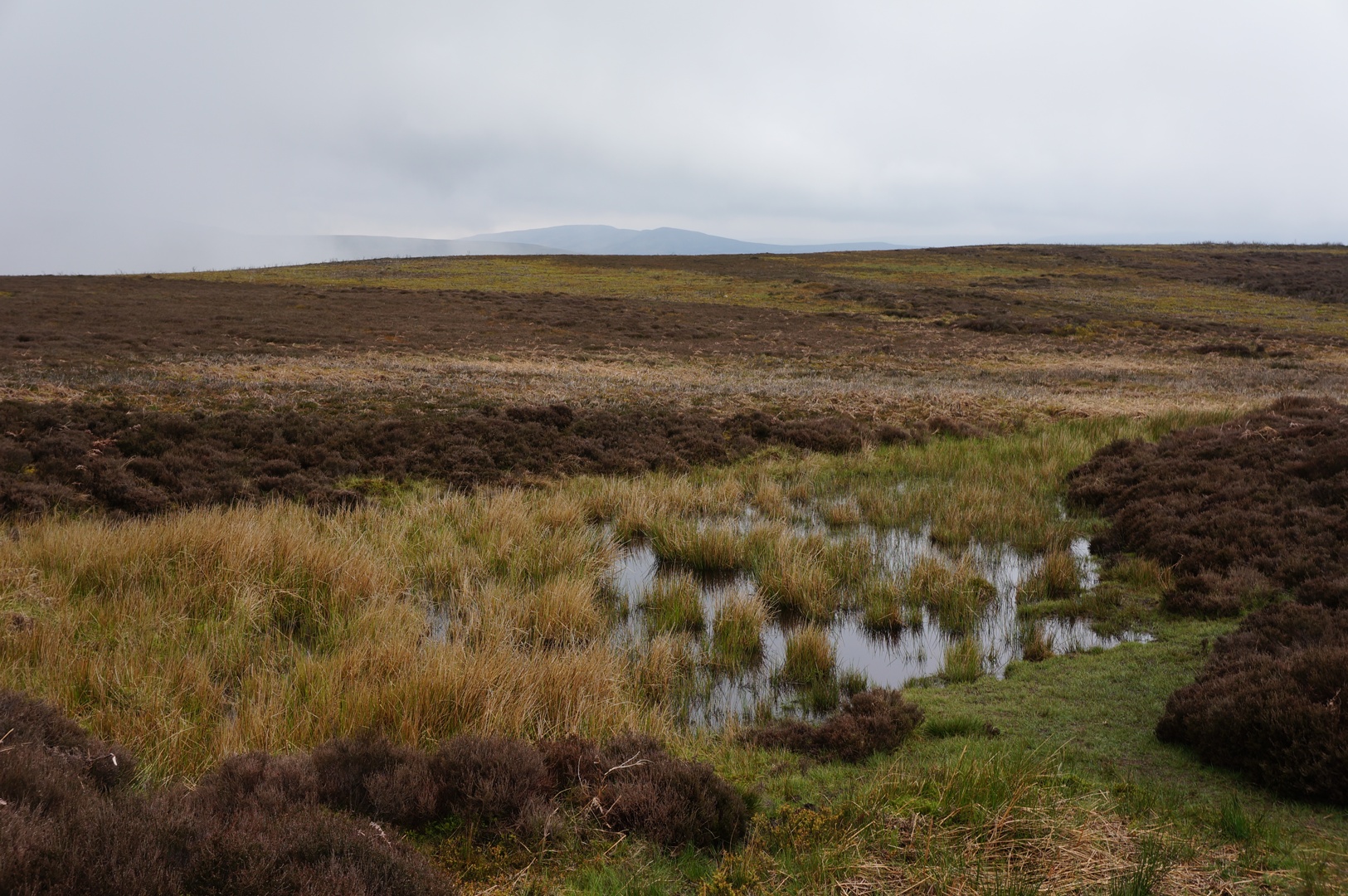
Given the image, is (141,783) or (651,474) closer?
(141,783)

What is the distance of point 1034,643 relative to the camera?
22.7ft

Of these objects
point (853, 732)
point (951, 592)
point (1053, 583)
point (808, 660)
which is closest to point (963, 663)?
point (808, 660)

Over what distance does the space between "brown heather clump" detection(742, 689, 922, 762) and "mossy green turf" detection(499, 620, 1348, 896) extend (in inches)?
4.5

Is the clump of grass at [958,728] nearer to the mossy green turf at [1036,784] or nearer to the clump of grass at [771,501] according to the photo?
the mossy green turf at [1036,784]

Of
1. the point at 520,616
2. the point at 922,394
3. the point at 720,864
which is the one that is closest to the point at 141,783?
the point at 720,864

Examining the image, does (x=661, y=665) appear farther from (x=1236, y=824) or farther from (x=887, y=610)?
(x=1236, y=824)

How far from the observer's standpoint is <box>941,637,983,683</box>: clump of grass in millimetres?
6500

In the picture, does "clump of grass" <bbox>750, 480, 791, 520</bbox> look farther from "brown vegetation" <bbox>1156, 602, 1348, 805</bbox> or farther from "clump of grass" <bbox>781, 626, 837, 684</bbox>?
"brown vegetation" <bbox>1156, 602, 1348, 805</bbox>

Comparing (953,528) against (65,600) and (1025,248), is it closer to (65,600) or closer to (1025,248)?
(65,600)

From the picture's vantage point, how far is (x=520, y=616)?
7098 millimetres

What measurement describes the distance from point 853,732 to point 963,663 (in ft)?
6.96

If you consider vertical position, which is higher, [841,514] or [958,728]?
[841,514]

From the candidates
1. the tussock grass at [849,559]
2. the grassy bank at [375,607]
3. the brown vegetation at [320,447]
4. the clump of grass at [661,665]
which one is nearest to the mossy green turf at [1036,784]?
the clump of grass at [661,665]

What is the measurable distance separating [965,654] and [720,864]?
403cm
